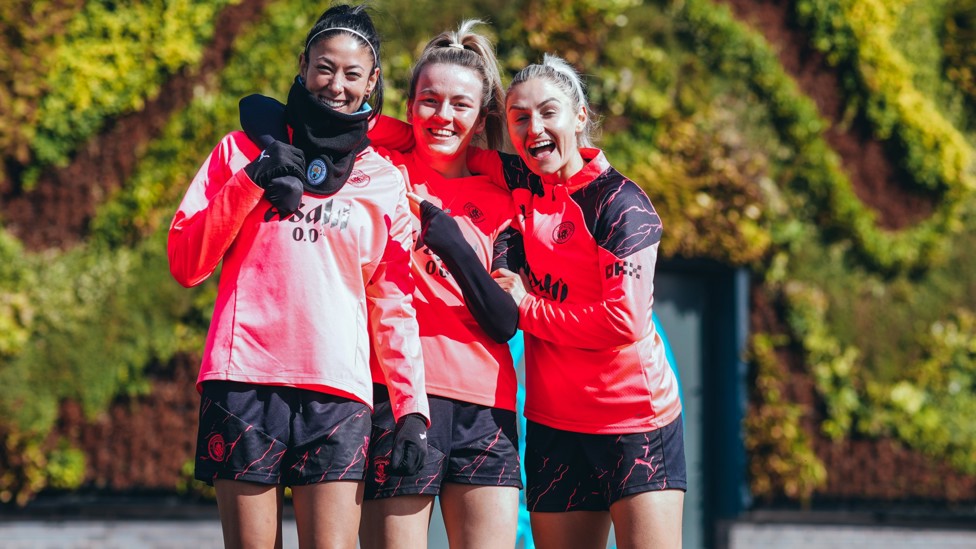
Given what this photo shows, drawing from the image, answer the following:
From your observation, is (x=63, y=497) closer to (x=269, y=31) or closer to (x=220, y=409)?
(x=269, y=31)

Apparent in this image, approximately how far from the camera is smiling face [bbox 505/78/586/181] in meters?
3.16

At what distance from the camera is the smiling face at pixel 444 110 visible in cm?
316

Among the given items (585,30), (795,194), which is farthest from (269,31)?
(795,194)

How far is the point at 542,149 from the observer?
10.4ft

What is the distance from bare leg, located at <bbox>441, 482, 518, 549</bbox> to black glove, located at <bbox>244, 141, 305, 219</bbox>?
3.19ft

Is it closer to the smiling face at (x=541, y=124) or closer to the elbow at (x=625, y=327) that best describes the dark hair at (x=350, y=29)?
the smiling face at (x=541, y=124)

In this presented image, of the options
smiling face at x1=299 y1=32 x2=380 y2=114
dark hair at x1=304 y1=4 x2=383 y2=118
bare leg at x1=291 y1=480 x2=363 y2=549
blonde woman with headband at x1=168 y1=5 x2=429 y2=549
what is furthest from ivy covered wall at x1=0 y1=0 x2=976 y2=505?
bare leg at x1=291 y1=480 x2=363 y2=549

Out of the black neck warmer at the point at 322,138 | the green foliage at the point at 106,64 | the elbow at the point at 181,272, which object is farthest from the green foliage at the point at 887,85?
the elbow at the point at 181,272

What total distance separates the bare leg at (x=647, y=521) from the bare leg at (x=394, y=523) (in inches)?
24.6

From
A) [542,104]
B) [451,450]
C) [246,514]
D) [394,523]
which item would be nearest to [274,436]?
[246,514]

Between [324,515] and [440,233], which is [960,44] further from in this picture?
[324,515]

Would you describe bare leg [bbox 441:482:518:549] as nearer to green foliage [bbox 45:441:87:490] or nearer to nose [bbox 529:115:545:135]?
nose [bbox 529:115:545:135]

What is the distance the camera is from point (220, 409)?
2521mm

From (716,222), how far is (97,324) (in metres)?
3.71
